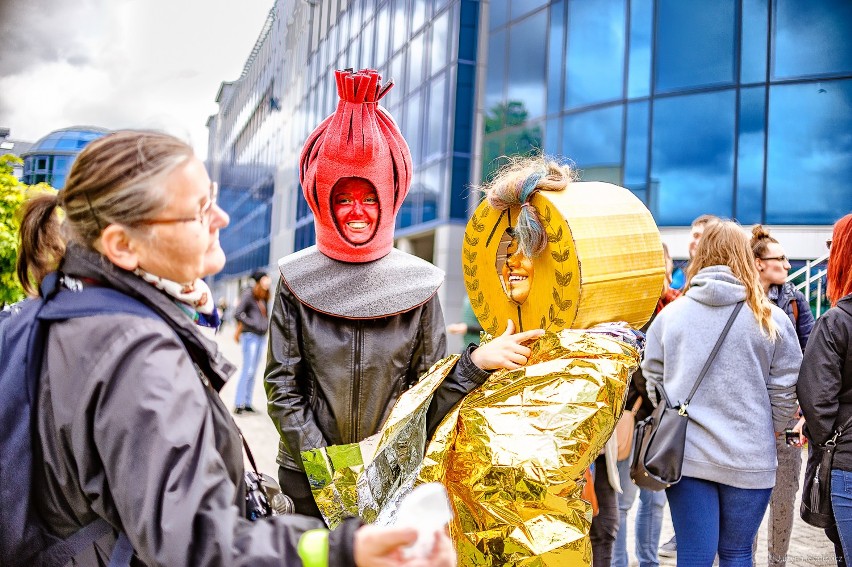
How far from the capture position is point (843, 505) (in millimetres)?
2932

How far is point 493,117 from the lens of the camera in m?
16.7

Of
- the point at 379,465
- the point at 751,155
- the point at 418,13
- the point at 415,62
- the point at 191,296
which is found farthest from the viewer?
the point at 415,62

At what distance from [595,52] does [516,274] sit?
1319 centimetres

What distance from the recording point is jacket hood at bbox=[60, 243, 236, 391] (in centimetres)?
132

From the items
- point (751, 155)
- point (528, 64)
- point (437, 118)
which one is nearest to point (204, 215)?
point (751, 155)

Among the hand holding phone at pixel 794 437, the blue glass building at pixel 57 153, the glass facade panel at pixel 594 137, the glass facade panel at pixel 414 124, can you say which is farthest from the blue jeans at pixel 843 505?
the glass facade panel at pixel 414 124

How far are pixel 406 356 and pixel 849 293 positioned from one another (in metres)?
1.88

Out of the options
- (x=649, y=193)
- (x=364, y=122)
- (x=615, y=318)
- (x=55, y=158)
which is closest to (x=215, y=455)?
(x=55, y=158)

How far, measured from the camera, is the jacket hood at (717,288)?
3.09 m

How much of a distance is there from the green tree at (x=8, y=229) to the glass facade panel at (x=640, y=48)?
448 inches

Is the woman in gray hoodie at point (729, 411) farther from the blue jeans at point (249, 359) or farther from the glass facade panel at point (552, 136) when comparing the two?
the glass facade panel at point (552, 136)

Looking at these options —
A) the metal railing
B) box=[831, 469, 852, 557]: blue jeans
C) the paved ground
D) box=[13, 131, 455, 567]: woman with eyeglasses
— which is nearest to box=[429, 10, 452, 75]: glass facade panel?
the metal railing

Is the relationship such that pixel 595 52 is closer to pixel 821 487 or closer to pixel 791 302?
pixel 791 302

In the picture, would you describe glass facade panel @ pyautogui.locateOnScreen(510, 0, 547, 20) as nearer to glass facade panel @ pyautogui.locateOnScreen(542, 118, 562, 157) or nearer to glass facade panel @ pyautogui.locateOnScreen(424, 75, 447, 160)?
glass facade panel @ pyautogui.locateOnScreen(424, 75, 447, 160)
